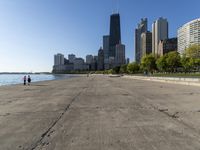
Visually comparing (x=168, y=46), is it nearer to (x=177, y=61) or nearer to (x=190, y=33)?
(x=190, y=33)

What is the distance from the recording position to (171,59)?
97250 millimetres

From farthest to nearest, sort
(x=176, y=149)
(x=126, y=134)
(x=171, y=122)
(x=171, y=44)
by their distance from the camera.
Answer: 1. (x=171, y=44)
2. (x=171, y=122)
3. (x=126, y=134)
4. (x=176, y=149)

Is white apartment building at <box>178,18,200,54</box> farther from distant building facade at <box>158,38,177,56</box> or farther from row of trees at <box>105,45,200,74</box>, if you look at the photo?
distant building facade at <box>158,38,177,56</box>

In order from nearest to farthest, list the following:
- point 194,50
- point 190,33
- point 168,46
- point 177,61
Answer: point 194,50
point 177,61
point 190,33
point 168,46

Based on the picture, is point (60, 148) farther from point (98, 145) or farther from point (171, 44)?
point (171, 44)

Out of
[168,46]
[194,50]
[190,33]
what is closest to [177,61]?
[194,50]

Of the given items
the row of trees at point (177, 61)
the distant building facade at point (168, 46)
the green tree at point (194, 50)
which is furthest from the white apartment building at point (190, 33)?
the green tree at point (194, 50)

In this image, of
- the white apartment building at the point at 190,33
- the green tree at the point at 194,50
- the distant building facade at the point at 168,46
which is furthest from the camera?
the distant building facade at the point at 168,46

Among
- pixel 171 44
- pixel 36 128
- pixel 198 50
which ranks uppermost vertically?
pixel 171 44

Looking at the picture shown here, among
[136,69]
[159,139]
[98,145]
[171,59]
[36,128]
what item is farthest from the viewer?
[136,69]

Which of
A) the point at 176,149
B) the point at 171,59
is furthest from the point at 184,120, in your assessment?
the point at 171,59

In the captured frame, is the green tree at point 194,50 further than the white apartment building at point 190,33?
No

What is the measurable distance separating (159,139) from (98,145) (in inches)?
58.7

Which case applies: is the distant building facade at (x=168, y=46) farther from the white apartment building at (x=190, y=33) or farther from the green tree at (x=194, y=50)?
the green tree at (x=194, y=50)
